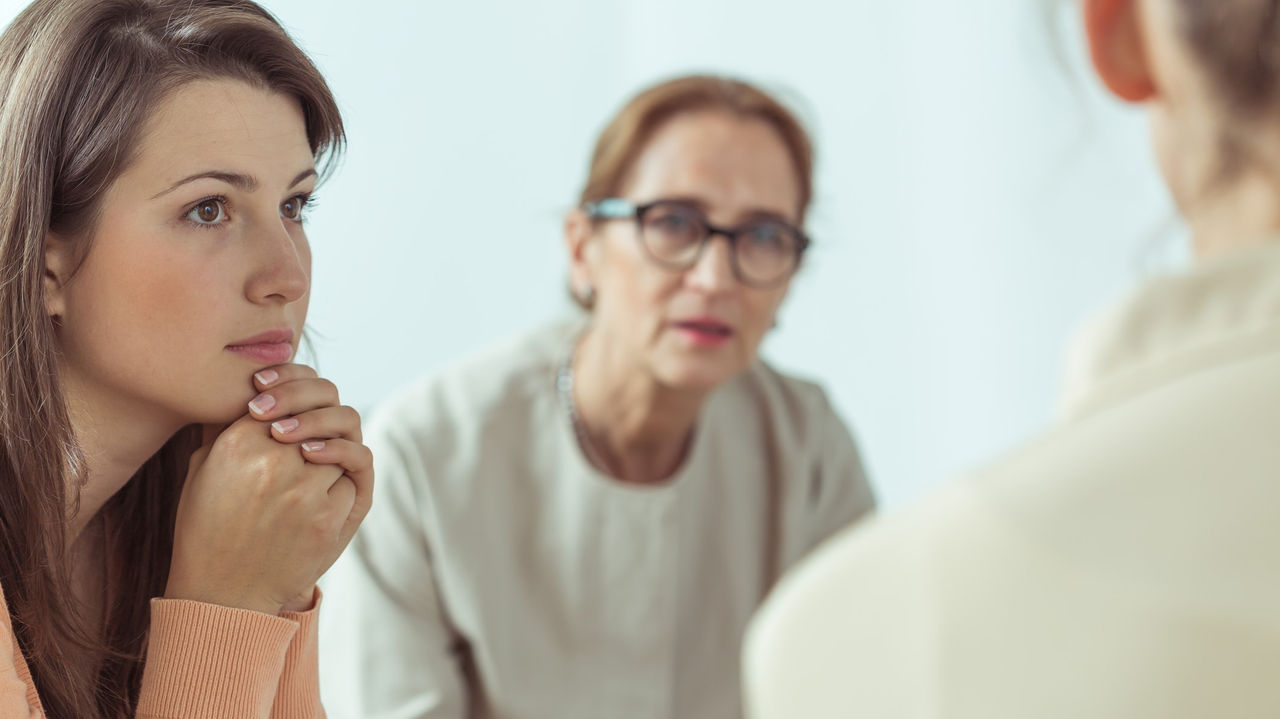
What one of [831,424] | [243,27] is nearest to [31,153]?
[243,27]

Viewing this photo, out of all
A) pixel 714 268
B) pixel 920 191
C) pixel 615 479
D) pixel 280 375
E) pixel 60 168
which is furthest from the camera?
pixel 920 191

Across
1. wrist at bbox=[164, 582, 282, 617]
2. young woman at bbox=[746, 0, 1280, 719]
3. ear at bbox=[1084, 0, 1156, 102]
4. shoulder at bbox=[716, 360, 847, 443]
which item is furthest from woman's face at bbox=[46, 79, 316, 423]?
shoulder at bbox=[716, 360, 847, 443]

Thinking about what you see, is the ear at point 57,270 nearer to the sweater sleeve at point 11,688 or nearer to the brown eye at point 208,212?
the brown eye at point 208,212

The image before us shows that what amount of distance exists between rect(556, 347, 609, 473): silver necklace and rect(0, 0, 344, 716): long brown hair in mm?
981

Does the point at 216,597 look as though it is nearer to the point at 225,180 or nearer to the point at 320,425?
the point at 320,425

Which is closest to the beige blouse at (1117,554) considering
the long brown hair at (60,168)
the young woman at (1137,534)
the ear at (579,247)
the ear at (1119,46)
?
the young woman at (1137,534)

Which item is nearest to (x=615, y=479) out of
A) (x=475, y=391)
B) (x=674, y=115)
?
(x=475, y=391)

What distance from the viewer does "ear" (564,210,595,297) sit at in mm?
1939

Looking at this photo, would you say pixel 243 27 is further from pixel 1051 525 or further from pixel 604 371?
pixel 604 371

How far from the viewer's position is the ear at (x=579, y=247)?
1.94 metres

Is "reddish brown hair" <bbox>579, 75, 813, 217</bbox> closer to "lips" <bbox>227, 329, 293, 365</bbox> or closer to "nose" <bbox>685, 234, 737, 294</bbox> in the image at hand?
"nose" <bbox>685, 234, 737, 294</bbox>

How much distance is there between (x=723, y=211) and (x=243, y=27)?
1.02m

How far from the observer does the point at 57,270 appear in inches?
32.4

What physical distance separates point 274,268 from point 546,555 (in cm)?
101
